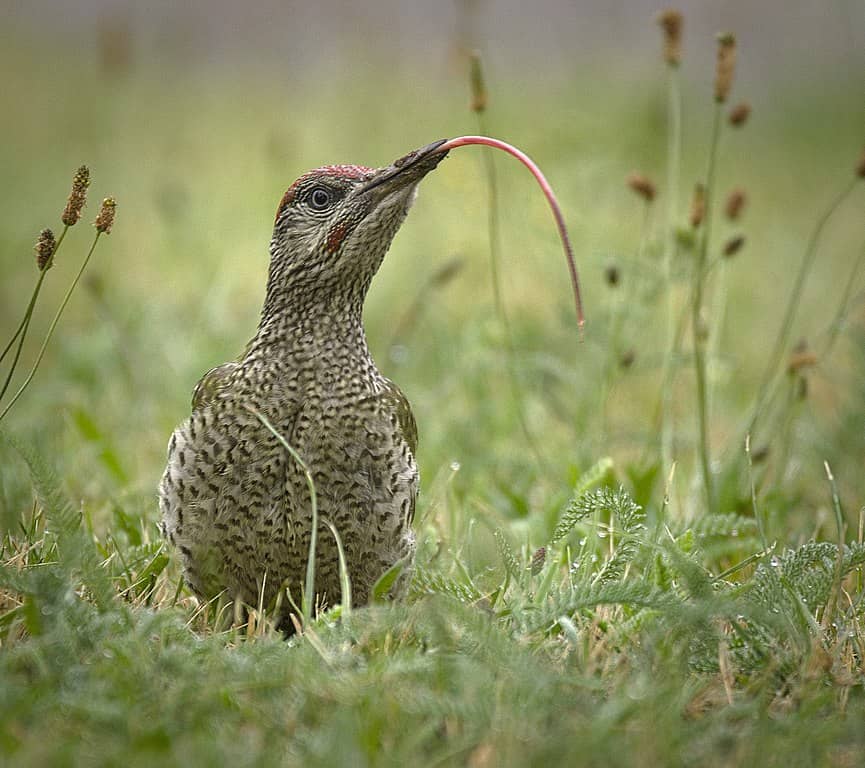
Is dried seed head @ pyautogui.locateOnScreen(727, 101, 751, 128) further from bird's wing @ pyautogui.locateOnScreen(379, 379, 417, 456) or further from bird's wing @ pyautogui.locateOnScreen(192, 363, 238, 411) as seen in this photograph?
bird's wing @ pyautogui.locateOnScreen(192, 363, 238, 411)

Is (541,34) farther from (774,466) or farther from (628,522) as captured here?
(628,522)

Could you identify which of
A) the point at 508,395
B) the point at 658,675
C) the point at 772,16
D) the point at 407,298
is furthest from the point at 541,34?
the point at 658,675

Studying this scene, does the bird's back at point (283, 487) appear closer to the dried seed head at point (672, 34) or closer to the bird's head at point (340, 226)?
the bird's head at point (340, 226)

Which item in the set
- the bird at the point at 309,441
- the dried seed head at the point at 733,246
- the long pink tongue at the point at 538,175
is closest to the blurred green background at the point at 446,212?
the dried seed head at the point at 733,246

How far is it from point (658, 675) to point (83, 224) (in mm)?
6870

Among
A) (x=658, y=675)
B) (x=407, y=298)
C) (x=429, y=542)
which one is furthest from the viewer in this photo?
(x=407, y=298)

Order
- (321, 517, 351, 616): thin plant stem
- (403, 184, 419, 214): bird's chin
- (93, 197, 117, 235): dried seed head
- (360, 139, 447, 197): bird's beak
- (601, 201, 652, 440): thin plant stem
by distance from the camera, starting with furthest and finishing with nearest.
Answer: (601, 201, 652, 440): thin plant stem, (403, 184, 419, 214): bird's chin, (360, 139, 447, 197): bird's beak, (93, 197, 117, 235): dried seed head, (321, 517, 351, 616): thin plant stem

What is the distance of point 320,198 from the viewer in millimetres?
3580

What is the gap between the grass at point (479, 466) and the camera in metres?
2.44

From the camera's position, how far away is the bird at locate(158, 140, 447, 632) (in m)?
3.24

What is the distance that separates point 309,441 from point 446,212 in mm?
5483

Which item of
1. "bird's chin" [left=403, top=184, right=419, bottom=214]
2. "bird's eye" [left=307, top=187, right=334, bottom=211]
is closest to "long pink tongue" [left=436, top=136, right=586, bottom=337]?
"bird's chin" [left=403, top=184, right=419, bottom=214]

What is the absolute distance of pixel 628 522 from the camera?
3.28 metres

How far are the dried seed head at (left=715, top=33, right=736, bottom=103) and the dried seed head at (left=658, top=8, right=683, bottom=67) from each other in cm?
24
